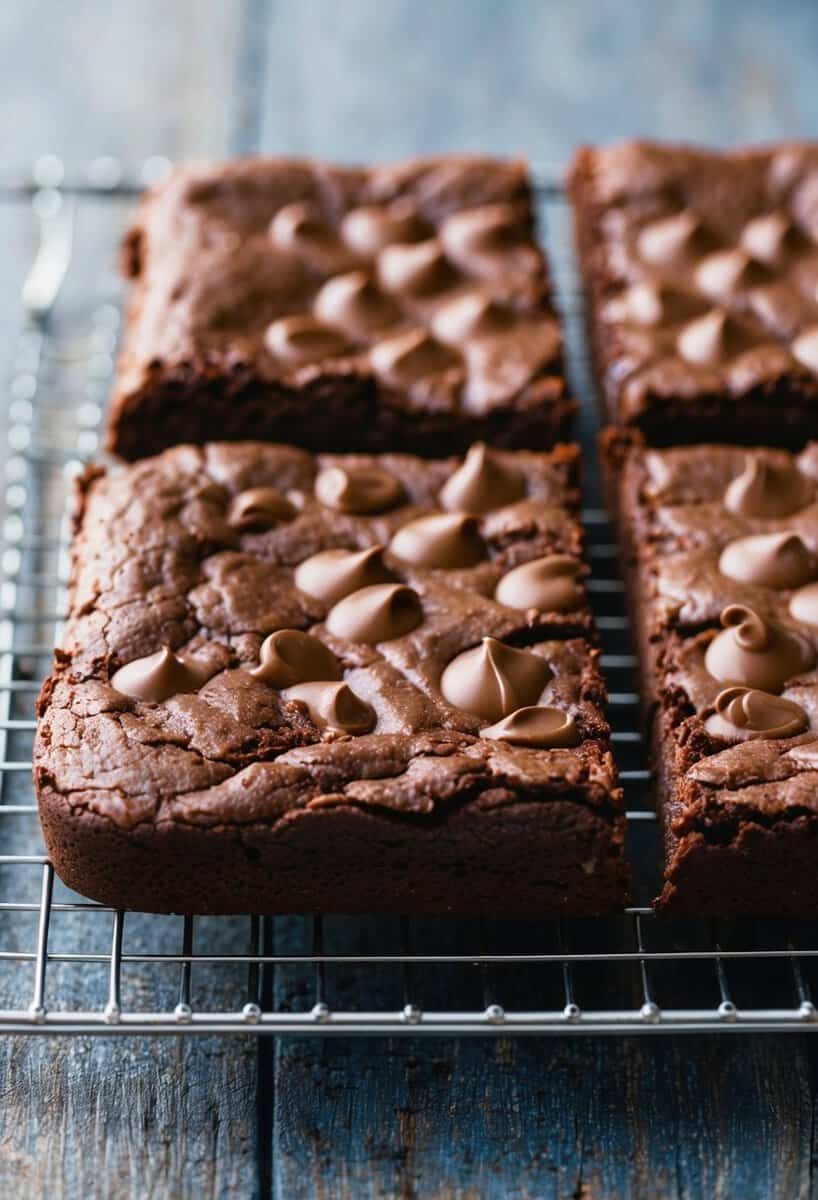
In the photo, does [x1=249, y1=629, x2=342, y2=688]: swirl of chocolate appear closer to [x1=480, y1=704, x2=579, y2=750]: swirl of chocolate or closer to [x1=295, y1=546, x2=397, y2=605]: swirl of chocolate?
[x1=295, y1=546, x2=397, y2=605]: swirl of chocolate

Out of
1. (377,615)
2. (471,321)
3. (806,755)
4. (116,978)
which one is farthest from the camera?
(471,321)

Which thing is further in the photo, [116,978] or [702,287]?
[702,287]

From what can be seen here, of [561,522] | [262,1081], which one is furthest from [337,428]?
[262,1081]

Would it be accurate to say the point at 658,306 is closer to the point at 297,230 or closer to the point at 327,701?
the point at 297,230

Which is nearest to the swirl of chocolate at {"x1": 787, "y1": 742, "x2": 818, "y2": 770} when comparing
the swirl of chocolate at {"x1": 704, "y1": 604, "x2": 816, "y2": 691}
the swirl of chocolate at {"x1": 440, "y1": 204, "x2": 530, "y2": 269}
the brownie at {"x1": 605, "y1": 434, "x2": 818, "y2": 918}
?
the brownie at {"x1": 605, "y1": 434, "x2": 818, "y2": 918}

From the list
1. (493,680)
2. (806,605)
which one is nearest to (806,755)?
(806,605)

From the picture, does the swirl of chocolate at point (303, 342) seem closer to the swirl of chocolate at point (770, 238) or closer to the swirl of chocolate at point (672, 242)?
the swirl of chocolate at point (672, 242)
